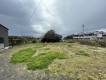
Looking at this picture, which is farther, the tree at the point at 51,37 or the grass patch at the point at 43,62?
the tree at the point at 51,37

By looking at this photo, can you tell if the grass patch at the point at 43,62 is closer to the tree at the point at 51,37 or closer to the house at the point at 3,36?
the house at the point at 3,36

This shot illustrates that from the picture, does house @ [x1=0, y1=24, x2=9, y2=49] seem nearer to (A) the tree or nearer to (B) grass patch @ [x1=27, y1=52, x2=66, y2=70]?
(A) the tree

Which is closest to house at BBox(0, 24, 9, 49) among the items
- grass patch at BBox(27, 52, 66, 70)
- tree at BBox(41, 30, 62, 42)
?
tree at BBox(41, 30, 62, 42)

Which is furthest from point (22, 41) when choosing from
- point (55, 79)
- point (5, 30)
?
point (55, 79)

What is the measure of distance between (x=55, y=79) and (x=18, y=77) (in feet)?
8.90

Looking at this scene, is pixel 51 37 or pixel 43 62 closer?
pixel 43 62

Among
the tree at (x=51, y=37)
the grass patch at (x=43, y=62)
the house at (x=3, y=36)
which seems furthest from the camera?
the tree at (x=51, y=37)

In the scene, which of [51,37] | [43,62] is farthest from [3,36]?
[43,62]

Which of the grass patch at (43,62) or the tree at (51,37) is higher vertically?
the tree at (51,37)

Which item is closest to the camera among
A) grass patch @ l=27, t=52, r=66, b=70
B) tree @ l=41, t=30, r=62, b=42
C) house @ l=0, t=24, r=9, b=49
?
grass patch @ l=27, t=52, r=66, b=70

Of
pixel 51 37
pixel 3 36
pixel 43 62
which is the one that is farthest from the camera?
pixel 51 37

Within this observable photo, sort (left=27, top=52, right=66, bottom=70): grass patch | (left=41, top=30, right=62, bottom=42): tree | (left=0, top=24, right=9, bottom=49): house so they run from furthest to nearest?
(left=41, top=30, right=62, bottom=42): tree, (left=0, top=24, right=9, bottom=49): house, (left=27, top=52, right=66, bottom=70): grass patch

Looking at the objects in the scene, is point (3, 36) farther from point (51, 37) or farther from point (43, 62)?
point (43, 62)

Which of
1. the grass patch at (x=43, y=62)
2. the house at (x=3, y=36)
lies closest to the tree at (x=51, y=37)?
the house at (x=3, y=36)
